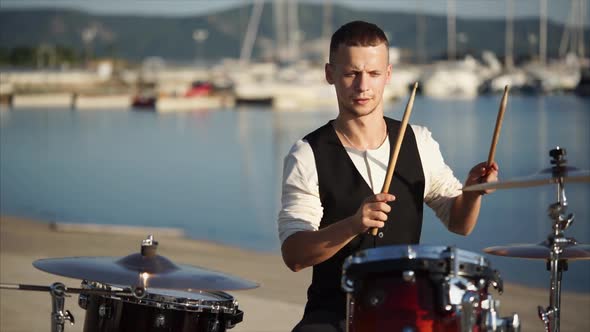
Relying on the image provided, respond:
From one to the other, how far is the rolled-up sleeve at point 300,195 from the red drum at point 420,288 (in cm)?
45

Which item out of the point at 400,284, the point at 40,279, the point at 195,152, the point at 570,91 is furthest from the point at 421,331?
the point at 570,91

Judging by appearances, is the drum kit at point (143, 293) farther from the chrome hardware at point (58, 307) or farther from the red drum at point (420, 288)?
A: the red drum at point (420, 288)

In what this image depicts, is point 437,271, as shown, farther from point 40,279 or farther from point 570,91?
point 570,91

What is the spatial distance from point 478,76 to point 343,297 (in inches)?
4566

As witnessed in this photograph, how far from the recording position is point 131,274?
4293mm

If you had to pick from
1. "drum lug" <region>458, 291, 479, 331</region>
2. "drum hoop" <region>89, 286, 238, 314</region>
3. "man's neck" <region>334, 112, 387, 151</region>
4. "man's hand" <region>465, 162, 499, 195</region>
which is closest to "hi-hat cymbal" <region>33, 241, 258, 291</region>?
"drum hoop" <region>89, 286, 238, 314</region>

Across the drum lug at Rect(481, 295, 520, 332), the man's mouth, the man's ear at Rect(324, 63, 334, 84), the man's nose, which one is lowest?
the drum lug at Rect(481, 295, 520, 332)

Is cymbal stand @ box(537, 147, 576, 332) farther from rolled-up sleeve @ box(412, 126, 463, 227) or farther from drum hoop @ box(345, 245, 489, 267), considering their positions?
drum hoop @ box(345, 245, 489, 267)

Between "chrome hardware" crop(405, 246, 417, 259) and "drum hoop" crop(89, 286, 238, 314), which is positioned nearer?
"chrome hardware" crop(405, 246, 417, 259)

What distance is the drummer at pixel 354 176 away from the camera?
4094 millimetres

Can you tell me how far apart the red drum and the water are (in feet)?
32.9

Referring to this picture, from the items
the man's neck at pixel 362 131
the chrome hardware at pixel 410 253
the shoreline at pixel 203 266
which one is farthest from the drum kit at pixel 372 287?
the shoreline at pixel 203 266

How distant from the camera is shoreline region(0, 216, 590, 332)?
806 cm

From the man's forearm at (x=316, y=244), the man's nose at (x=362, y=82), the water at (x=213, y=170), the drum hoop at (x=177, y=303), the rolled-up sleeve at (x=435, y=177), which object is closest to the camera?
the man's forearm at (x=316, y=244)
